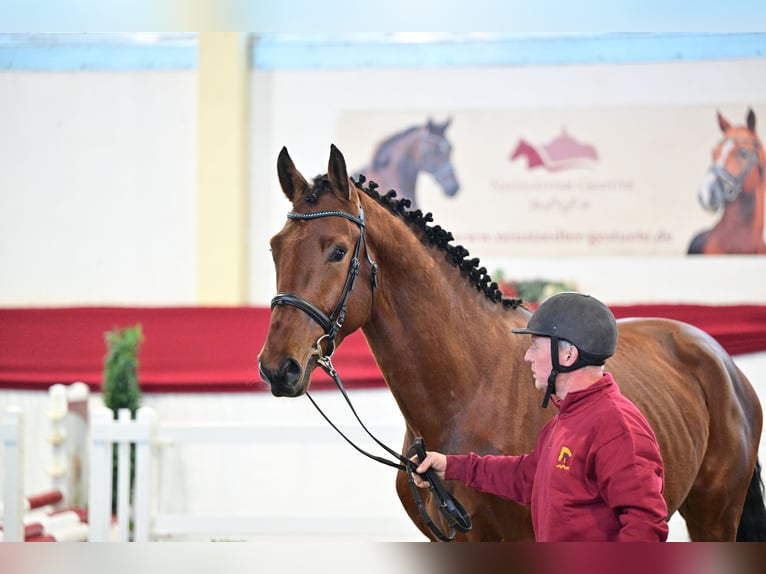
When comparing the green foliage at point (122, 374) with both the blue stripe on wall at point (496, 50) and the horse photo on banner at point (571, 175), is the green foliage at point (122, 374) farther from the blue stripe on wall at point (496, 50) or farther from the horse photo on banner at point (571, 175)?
the blue stripe on wall at point (496, 50)

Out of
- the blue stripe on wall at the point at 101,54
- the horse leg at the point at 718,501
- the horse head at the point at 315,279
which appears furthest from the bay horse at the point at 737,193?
the horse head at the point at 315,279

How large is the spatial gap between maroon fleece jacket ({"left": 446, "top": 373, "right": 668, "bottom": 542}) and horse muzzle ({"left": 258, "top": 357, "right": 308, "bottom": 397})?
66cm

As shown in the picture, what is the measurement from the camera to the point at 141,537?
13.7 feet

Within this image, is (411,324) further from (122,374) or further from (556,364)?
(122,374)

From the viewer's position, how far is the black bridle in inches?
85.9

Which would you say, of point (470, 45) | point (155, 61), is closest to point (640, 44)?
point (470, 45)

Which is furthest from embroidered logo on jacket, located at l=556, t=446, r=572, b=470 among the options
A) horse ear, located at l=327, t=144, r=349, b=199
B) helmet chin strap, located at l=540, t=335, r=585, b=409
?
horse ear, located at l=327, t=144, r=349, b=199

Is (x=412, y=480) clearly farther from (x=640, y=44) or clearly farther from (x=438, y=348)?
(x=640, y=44)

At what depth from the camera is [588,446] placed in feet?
5.48

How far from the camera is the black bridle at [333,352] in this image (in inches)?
85.9

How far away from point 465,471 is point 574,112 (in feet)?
19.7

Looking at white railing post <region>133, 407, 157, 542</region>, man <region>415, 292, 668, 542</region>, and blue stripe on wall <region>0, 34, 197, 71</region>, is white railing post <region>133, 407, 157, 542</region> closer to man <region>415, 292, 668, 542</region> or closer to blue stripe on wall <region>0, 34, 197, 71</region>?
man <region>415, 292, 668, 542</region>

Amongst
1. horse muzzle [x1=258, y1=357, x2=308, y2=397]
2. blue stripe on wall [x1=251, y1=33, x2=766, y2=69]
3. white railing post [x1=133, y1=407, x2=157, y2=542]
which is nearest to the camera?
horse muzzle [x1=258, y1=357, x2=308, y2=397]

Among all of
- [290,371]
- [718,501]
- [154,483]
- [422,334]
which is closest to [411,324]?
[422,334]
